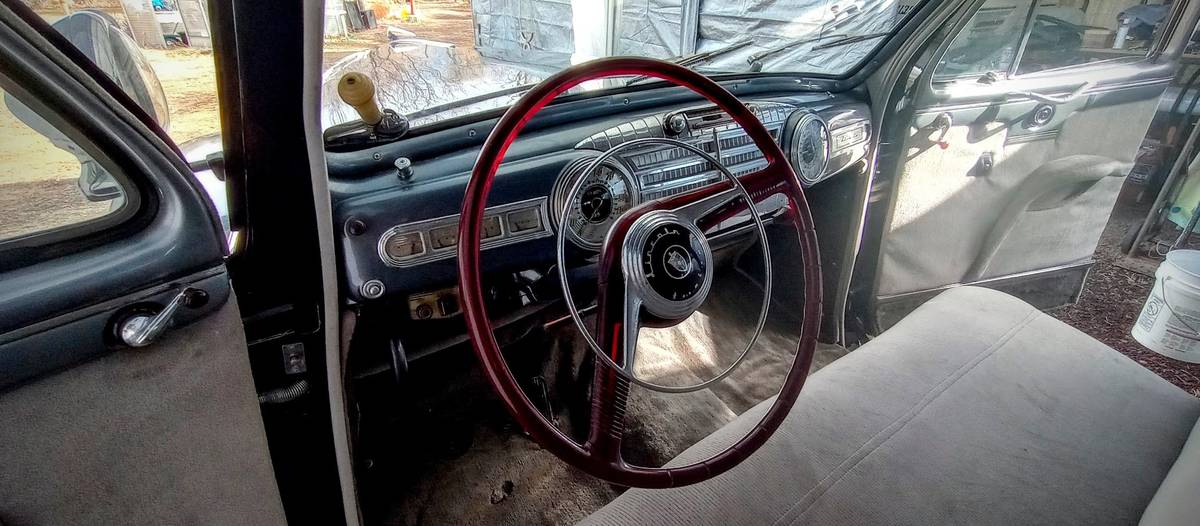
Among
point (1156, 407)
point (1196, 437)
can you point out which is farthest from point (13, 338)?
point (1156, 407)

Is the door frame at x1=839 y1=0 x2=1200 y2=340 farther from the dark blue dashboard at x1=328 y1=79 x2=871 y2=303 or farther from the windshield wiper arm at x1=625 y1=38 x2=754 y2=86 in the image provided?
the dark blue dashboard at x1=328 y1=79 x2=871 y2=303

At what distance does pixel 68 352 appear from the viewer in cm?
70

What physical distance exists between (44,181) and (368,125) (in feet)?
1.84

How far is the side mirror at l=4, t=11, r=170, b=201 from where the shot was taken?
70 centimetres

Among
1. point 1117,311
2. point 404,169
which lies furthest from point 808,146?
point 1117,311

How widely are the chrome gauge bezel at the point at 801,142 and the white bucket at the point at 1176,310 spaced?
1722mm

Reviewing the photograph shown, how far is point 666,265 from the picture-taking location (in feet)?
3.23

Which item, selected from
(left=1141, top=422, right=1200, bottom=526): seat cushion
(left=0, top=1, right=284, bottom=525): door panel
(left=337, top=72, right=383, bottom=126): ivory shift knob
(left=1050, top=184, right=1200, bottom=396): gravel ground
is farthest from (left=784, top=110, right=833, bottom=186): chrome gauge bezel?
(left=1050, top=184, right=1200, bottom=396): gravel ground

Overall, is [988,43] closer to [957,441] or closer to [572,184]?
[957,441]

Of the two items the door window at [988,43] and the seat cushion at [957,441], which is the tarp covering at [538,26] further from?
the seat cushion at [957,441]

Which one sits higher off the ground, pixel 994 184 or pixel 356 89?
pixel 356 89

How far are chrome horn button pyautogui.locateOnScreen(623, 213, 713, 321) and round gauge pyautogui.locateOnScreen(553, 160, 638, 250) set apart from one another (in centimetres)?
19

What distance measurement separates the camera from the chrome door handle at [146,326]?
0.74m

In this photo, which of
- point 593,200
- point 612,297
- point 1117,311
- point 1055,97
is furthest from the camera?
point 1117,311
